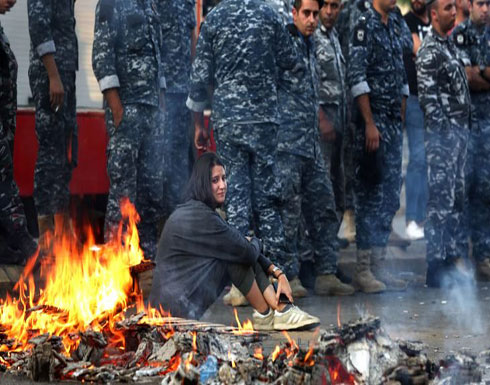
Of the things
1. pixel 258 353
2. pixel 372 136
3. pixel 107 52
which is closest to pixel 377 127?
pixel 372 136

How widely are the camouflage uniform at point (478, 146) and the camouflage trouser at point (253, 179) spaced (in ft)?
8.65

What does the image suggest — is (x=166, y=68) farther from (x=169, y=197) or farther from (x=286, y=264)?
(x=286, y=264)

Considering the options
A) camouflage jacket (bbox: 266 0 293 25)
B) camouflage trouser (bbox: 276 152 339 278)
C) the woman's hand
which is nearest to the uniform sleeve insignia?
camouflage jacket (bbox: 266 0 293 25)

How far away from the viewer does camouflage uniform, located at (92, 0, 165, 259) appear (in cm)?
876

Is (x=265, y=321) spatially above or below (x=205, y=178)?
below

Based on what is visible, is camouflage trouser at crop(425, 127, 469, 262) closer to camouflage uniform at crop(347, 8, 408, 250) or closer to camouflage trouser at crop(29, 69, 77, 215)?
camouflage uniform at crop(347, 8, 408, 250)

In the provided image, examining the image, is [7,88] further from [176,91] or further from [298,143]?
[298,143]

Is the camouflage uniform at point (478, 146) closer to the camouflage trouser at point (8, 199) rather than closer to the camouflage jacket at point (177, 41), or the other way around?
the camouflage jacket at point (177, 41)

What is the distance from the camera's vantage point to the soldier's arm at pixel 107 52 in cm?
873

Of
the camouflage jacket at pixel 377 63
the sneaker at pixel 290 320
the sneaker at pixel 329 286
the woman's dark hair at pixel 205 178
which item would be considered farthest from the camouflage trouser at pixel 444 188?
the woman's dark hair at pixel 205 178

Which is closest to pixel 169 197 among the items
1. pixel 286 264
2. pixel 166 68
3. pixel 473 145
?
pixel 166 68

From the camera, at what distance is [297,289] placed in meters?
8.99

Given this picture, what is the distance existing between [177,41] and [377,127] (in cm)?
182

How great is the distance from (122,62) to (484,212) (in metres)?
3.69
